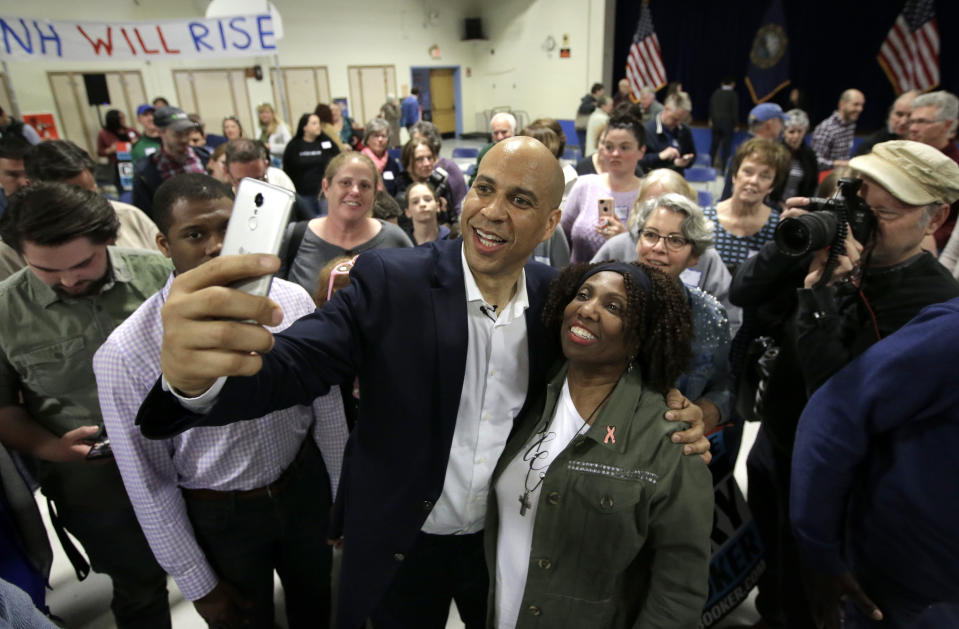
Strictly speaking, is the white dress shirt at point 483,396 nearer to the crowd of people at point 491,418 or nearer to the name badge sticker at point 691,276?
the crowd of people at point 491,418

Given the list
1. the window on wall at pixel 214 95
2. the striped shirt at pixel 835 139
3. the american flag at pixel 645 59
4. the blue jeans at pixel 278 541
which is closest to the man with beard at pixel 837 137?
the striped shirt at pixel 835 139

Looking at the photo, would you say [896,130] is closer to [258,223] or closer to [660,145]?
[660,145]

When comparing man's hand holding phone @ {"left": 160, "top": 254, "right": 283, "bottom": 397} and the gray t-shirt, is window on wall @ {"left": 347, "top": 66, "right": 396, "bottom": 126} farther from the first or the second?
man's hand holding phone @ {"left": 160, "top": 254, "right": 283, "bottom": 397}

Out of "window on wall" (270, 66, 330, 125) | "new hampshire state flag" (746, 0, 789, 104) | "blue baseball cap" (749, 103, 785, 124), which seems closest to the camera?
"blue baseball cap" (749, 103, 785, 124)

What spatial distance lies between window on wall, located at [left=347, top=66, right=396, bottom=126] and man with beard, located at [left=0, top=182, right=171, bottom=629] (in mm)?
12813

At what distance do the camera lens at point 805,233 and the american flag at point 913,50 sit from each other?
10.4m

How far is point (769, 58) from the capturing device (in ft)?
34.6

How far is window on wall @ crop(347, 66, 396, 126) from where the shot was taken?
13.4 m

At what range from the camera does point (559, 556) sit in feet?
4.26

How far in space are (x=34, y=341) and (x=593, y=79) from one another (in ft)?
42.4

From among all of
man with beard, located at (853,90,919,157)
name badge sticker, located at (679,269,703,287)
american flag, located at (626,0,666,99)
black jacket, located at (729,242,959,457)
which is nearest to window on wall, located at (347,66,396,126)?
american flag, located at (626,0,666,99)

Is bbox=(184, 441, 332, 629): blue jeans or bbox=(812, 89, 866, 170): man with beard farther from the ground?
bbox=(812, 89, 866, 170): man with beard

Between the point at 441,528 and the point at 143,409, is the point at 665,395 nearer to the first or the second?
the point at 441,528

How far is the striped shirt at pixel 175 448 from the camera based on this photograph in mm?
1320
